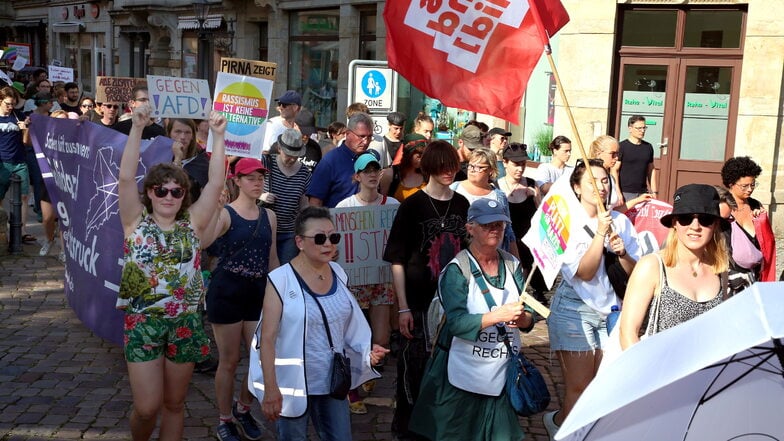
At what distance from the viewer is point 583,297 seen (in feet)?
17.0

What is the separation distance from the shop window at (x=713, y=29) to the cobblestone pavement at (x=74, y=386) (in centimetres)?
760

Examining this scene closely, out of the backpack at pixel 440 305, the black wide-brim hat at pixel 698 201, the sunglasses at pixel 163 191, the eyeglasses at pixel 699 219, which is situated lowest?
the backpack at pixel 440 305

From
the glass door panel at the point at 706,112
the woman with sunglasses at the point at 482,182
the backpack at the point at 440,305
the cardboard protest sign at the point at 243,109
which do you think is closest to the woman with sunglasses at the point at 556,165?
the cardboard protest sign at the point at 243,109

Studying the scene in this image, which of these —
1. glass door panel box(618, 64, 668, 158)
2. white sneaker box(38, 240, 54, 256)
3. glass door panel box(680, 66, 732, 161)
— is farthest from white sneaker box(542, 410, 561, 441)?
glass door panel box(680, 66, 732, 161)

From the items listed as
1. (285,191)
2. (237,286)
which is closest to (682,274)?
(237,286)

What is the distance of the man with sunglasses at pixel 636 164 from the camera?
1209 cm

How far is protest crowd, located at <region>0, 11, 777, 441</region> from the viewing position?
14.3 feet

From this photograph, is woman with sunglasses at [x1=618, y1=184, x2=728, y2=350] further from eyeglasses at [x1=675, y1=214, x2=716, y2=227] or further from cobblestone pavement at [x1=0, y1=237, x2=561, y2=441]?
cobblestone pavement at [x1=0, y1=237, x2=561, y2=441]

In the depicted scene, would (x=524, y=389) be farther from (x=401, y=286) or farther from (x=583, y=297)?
(x=401, y=286)

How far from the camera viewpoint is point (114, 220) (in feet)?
23.1

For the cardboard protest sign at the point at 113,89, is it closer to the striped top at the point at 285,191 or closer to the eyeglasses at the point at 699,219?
the striped top at the point at 285,191

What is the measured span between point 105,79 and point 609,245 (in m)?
7.22

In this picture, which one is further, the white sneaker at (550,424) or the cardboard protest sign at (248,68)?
the cardboard protest sign at (248,68)

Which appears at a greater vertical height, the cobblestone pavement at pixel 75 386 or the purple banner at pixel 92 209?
the purple banner at pixel 92 209
